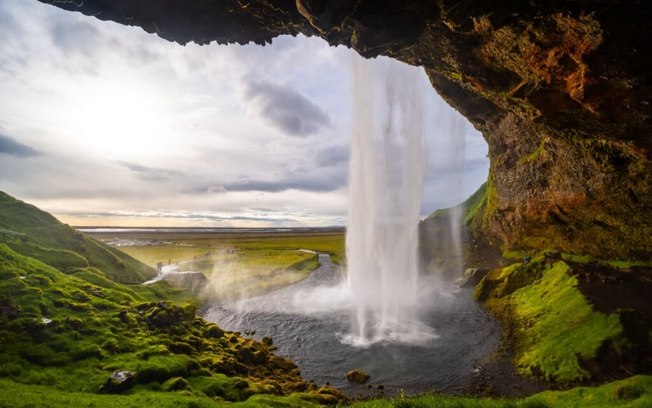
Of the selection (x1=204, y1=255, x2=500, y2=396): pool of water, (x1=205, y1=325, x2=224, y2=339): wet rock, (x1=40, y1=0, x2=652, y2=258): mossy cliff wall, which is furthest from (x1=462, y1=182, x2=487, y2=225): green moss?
(x1=205, y1=325, x2=224, y2=339): wet rock

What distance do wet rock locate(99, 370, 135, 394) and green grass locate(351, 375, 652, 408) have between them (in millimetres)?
12756

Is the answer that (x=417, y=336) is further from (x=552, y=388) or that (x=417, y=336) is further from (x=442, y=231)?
(x=442, y=231)

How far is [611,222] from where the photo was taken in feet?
113

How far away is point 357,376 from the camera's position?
23.3 m

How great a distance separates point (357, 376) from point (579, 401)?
13369mm

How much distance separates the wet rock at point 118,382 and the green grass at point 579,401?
1276 cm

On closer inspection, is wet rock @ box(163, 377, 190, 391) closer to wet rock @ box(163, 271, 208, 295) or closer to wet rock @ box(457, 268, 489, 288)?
wet rock @ box(163, 271, 208, 295)

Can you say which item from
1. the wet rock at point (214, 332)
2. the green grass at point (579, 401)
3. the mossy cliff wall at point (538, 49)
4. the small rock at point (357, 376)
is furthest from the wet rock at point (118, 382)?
the mossy cliff wall at point (538, 49)

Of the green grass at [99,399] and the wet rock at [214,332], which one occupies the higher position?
the green grass at [99,399]

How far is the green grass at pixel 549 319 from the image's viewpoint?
2192 centimetres

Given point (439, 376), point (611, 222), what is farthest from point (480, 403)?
point (611, 222)

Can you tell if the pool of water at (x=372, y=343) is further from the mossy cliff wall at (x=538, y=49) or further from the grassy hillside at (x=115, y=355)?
the mossy cliff wall at (x=538, y=49)

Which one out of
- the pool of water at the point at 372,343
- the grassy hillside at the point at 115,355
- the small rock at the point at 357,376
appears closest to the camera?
the grassy hillside at the point at 115,355

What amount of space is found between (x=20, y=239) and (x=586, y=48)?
193 feet
